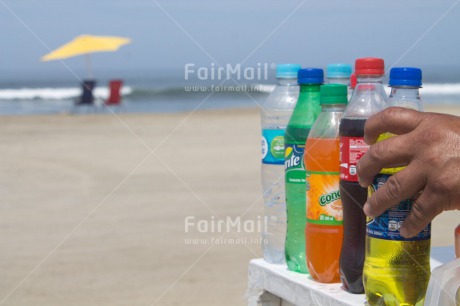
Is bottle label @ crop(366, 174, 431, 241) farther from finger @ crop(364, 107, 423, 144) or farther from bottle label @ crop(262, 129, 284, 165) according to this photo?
bottle label @ crop(262, 129, 284, 165)

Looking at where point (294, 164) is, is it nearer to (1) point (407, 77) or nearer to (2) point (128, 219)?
(1) point (407, 77)

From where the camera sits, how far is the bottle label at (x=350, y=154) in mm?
1895

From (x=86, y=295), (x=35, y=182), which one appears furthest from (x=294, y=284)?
(x=35, y=182)

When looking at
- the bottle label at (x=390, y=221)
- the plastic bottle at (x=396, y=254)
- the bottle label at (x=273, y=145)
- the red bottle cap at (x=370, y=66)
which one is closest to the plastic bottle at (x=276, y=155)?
the bottle label at (x=273, y=145)

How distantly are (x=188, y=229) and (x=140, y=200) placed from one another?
1.40 meters

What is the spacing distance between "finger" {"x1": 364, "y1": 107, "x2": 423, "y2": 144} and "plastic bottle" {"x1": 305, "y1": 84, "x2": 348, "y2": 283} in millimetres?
330

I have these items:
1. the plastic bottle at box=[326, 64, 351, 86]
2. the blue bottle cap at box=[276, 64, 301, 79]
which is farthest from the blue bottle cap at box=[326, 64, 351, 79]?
the blue bottle cap at box=[276, 64, 301, 79]

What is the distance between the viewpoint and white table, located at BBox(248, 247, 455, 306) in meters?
2.00

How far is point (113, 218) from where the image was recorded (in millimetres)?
6895

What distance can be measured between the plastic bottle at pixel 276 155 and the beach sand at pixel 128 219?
237mm

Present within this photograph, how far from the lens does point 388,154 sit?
1.64 meters

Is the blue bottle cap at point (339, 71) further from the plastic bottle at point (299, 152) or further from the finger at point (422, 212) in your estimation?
the finger at point (422, 212)

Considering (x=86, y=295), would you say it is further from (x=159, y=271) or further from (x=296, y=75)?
(x=296, y=75)

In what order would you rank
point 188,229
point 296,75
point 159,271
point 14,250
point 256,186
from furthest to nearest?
point 256,186 → point 188,229 → point 14,250 → point 159,271 → point 296,75
